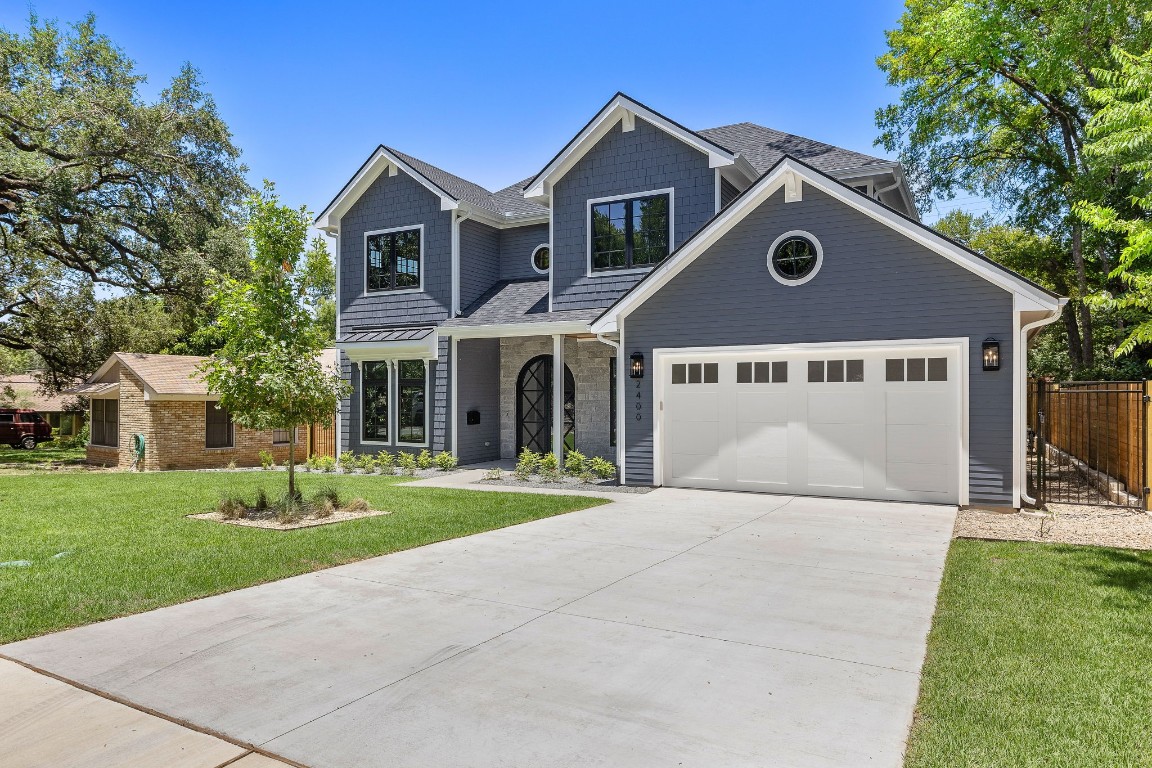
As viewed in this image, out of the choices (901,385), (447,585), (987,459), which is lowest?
(447,585)

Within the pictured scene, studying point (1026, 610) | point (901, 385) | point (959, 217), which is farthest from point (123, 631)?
point (959, 217)

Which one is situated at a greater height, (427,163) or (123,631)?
(427,163)

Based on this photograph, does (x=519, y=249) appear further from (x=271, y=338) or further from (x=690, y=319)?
(x=271, y=338)

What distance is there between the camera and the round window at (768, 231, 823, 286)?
448 inches

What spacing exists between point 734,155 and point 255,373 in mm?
9722

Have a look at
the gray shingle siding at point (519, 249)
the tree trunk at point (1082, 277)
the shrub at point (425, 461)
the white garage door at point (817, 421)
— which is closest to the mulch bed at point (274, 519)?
the white garage door at point (817, 421)

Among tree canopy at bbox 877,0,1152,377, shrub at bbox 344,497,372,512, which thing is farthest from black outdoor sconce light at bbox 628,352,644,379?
tree canopy at bbox 877,0,1152,377

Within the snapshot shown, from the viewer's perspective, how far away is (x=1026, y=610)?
5.65m

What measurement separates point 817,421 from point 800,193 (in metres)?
3.66

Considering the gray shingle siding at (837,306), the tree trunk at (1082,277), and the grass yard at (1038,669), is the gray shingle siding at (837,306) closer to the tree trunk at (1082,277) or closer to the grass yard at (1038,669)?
the grass yard at (1038,669)

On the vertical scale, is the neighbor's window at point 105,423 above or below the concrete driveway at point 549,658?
above

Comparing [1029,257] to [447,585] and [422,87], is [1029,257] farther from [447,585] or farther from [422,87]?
[447,585]

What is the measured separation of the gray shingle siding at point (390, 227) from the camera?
17141mm

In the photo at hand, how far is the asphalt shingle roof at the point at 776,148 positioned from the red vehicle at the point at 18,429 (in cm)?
3072
